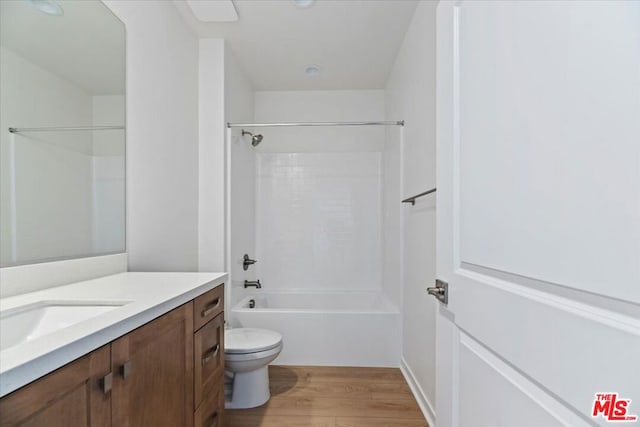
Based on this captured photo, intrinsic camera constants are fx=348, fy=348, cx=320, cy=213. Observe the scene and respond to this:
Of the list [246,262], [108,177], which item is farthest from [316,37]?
[246,262]

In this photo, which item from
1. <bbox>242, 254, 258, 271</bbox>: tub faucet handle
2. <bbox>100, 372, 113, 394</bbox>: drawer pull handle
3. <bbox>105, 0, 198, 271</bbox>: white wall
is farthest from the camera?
<bbox>242, 254, 258, 271</bbox>: tub faucet handle

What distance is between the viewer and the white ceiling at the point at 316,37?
218cm

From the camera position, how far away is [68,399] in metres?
0.68

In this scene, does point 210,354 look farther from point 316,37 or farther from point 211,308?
point 316,37

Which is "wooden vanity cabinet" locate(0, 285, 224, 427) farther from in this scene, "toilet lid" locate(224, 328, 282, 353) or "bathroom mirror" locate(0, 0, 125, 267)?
"bathroom mirror" locate(0, 0, 125, 267)

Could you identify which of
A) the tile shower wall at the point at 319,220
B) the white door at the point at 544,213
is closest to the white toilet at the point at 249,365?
the white door at the point at 544,213

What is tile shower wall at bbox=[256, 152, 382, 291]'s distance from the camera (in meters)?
3.63

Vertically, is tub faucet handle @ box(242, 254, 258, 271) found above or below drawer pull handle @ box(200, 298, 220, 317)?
below

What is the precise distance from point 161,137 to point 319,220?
1.95 m

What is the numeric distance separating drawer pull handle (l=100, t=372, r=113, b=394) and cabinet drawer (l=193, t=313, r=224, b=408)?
47 centimetres

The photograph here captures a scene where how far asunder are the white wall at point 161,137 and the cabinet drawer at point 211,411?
736 millimetres

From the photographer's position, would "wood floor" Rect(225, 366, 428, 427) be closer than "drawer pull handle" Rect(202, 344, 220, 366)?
No

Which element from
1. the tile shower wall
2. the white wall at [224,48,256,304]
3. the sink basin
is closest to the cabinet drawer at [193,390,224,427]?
the sink basin

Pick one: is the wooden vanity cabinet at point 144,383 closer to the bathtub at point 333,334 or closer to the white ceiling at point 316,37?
the bathtub at point 333,334
